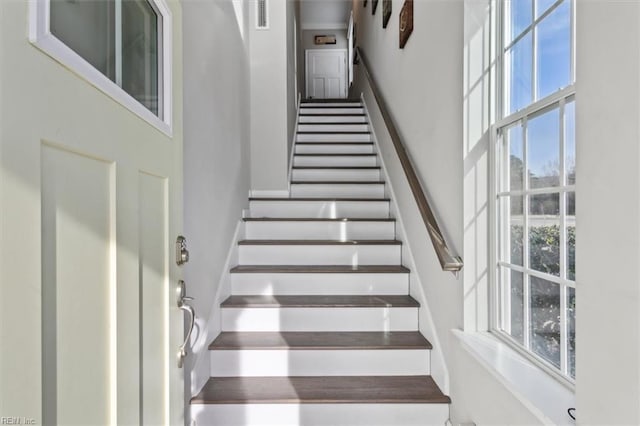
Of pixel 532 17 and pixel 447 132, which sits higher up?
pixel 532 17

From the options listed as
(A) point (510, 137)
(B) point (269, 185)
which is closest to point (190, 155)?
(A) point (510, 137)

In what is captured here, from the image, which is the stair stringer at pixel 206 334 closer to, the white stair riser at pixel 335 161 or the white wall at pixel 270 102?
the white wall at pixel 270 102

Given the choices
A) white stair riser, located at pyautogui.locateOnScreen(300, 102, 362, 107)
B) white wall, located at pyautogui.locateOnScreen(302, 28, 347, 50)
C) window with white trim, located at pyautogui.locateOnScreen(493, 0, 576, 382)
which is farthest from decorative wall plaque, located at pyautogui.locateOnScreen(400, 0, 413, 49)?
white wall, located at pyautogui.locateOnScreen(302, 28, 347, 50)

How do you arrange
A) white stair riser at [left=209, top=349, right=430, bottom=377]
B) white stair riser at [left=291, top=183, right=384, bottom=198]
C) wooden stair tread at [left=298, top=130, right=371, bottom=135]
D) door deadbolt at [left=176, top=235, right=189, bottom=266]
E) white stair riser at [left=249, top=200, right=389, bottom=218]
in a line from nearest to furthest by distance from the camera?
door deadbolt at [left=176, top=235, right=189, bottom=266] < white stair riser at [left=209, top=349, right=430, bottom=377] < white stair riser at [left=249, top=200, right=389, bottom=218] < white stair riser at [left=291, top=183, right=384, bottom=198] < wooden stair tread at [left=298, top=130, right=371, bottom=135]

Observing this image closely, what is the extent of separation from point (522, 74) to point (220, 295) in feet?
5.87

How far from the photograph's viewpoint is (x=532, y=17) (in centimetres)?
121

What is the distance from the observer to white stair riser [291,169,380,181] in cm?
356

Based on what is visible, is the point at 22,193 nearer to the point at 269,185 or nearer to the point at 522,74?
the point at 522,74

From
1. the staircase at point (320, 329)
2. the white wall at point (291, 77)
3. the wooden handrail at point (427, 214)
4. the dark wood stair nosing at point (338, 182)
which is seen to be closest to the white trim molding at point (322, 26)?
the white wall at point (291, 77)

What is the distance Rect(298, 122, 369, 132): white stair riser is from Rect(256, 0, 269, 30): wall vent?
1.53m

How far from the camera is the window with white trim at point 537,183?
1.05 metres

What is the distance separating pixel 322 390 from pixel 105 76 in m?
1.55

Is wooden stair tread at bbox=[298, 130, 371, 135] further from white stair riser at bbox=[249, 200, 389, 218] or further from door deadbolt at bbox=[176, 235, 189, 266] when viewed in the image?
door deadbolt at bbox=[176, 235, 189, 266]

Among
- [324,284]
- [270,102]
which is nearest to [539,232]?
[324,284]
